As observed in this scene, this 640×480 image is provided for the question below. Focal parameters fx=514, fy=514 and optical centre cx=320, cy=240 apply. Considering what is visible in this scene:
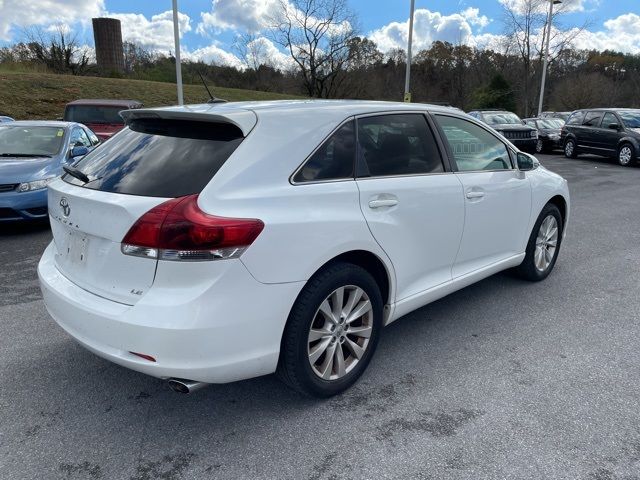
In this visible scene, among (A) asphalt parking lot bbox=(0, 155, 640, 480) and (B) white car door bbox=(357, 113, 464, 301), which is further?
(B) white car door bbox=(357, 113, 464, 301)

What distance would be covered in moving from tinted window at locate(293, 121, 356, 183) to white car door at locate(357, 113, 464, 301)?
0.25 ft

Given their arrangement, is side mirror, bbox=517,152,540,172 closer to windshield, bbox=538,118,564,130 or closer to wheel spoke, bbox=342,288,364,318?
wheel spoke, bbox=342,288,364,318

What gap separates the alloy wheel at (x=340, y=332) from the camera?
2.79m

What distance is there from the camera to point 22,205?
6.53m

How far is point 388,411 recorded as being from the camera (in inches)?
112

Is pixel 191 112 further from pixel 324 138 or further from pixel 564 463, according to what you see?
pixel 564 463

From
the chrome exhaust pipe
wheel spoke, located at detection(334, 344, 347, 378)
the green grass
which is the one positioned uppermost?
the green grass

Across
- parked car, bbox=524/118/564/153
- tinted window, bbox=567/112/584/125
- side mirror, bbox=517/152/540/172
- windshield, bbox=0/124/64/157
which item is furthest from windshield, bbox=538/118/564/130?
windshield, bbox=0/124/64/157

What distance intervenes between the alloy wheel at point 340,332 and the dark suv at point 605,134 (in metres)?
15.4

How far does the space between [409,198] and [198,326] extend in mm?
1547

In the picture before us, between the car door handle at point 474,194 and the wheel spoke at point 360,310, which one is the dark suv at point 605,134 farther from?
the wheel spoke at point 360,310

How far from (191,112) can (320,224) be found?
3.00 ft

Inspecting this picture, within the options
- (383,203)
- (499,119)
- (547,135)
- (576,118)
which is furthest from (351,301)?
(547,135)

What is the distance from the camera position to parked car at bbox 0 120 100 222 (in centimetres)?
653
